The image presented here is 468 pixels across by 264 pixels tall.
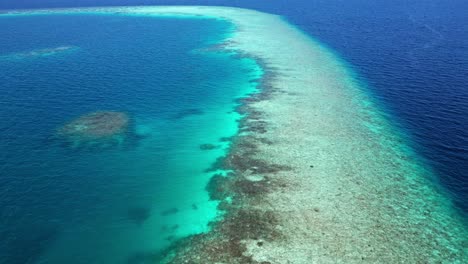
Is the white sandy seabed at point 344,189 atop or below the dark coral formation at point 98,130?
atop

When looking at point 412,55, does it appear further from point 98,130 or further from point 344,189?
point 98,130

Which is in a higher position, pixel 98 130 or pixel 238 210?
pixel 238 210

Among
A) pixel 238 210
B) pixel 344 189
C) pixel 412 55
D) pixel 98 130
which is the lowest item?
pixel 98 130

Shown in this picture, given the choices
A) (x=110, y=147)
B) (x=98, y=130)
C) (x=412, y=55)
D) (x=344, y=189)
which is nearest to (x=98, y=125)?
(x=98, y=130)

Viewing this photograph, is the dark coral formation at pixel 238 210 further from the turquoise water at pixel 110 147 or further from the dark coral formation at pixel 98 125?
the dark coral formation at pixel 98 125

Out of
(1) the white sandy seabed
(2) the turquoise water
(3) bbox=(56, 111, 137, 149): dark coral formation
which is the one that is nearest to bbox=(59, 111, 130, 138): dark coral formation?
(3) bbox=(56, 111, 137, 149): dark coral formation

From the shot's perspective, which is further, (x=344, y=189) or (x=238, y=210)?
(x=344, y=189)

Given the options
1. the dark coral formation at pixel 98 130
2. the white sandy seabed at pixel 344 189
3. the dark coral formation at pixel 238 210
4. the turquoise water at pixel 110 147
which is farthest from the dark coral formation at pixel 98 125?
the white sandy seabed at pixel 344 189
